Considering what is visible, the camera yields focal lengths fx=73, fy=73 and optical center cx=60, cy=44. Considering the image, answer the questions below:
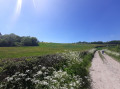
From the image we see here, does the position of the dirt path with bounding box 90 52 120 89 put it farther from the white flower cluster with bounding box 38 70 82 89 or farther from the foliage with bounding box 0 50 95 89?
the white flower cluster with bounding box 38 70 82 89

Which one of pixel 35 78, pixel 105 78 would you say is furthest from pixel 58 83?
pixel 105 78

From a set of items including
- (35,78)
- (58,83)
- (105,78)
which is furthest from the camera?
(105,78)

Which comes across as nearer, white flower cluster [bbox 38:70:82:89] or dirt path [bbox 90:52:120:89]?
white flower cluster [bbox 38:70:82:89]

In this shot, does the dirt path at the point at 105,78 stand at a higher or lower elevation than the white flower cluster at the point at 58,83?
lower

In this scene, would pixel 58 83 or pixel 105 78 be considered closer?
pixel 58 83

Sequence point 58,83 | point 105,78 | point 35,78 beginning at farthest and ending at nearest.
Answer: point 105,78 → point 35,78 → point 58,83

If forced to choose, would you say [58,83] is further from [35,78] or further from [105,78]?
[105,78]

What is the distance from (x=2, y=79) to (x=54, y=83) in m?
2.15

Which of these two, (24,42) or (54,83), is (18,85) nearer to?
(54,83)

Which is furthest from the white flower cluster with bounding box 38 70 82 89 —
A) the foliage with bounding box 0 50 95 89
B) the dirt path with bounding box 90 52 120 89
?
the dirt path with bounding box 90 52 120 89

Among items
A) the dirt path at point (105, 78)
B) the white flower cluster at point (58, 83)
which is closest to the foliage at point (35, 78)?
the white flower cluster at point (58, 83)

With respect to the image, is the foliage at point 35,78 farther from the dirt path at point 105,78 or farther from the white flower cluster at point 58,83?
the dirt path at point 105,78

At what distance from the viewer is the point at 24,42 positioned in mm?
47406

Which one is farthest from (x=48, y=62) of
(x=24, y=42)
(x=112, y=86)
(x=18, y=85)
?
(x=24, y=42)
